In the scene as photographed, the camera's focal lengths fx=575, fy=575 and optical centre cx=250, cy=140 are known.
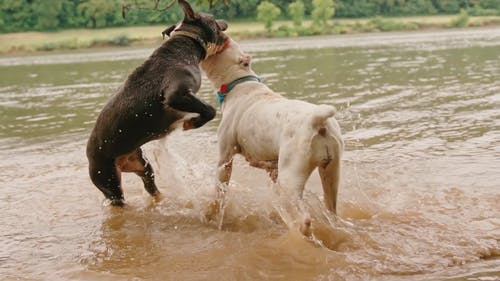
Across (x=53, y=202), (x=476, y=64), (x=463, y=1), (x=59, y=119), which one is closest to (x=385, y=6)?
(x=463, y=1)

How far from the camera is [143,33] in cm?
5988

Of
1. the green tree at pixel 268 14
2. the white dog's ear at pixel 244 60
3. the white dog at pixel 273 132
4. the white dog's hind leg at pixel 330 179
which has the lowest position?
the green tree at pixel 268 14

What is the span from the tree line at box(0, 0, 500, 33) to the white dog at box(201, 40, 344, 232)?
2440 inches

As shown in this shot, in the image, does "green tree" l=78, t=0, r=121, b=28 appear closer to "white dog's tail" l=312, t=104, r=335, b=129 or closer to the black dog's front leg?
the black dog's front leg

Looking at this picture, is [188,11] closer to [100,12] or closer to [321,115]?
[321,115]

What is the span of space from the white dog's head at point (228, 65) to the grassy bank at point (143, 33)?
47552 millimetres

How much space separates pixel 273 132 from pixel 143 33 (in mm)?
57438

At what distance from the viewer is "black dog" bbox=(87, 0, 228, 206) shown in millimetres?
5004

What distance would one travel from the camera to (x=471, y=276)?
3.83 meters

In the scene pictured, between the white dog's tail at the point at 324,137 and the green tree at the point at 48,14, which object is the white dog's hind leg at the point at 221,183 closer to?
the white dog's tail at the point at 324,137

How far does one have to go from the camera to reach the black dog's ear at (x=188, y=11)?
523 centimetres

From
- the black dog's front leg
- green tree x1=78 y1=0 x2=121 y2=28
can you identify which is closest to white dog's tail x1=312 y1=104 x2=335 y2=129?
the black dog's front leg

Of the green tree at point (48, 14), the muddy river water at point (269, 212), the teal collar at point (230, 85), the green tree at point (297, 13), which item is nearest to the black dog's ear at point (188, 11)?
the teal collar at point (230, 85)

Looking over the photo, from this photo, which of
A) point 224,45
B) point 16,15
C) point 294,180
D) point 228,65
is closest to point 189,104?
point 228,65
